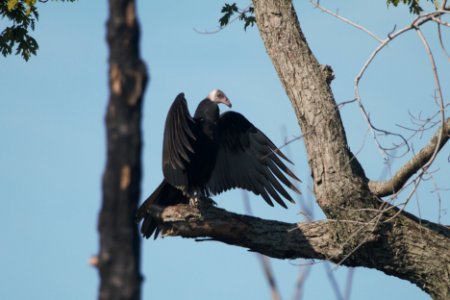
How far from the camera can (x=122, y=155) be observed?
2516 mm

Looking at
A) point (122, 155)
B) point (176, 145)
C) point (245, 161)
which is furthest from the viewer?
point (245, 161)

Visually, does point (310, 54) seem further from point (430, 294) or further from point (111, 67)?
point (111, 67)

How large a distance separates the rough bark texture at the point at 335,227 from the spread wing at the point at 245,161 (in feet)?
4.13

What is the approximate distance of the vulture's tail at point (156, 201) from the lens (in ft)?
19.4

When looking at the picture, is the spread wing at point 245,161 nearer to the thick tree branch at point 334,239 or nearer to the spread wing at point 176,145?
the spread wing at point 176,145

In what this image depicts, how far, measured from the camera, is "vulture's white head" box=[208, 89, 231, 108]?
6.85m

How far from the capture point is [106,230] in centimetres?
248

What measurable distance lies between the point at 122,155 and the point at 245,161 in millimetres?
4317

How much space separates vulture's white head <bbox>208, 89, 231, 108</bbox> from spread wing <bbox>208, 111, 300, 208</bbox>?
0.55 feet

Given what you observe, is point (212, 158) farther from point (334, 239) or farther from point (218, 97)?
point (334, 239)

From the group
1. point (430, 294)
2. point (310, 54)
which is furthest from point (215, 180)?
point (430, 294)

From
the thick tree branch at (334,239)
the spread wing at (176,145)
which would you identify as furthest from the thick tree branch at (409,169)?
the spread wing at (176,145)

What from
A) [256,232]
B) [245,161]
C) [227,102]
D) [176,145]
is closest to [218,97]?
[227,102]

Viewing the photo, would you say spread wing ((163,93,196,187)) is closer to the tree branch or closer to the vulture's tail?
the vulture's tail
